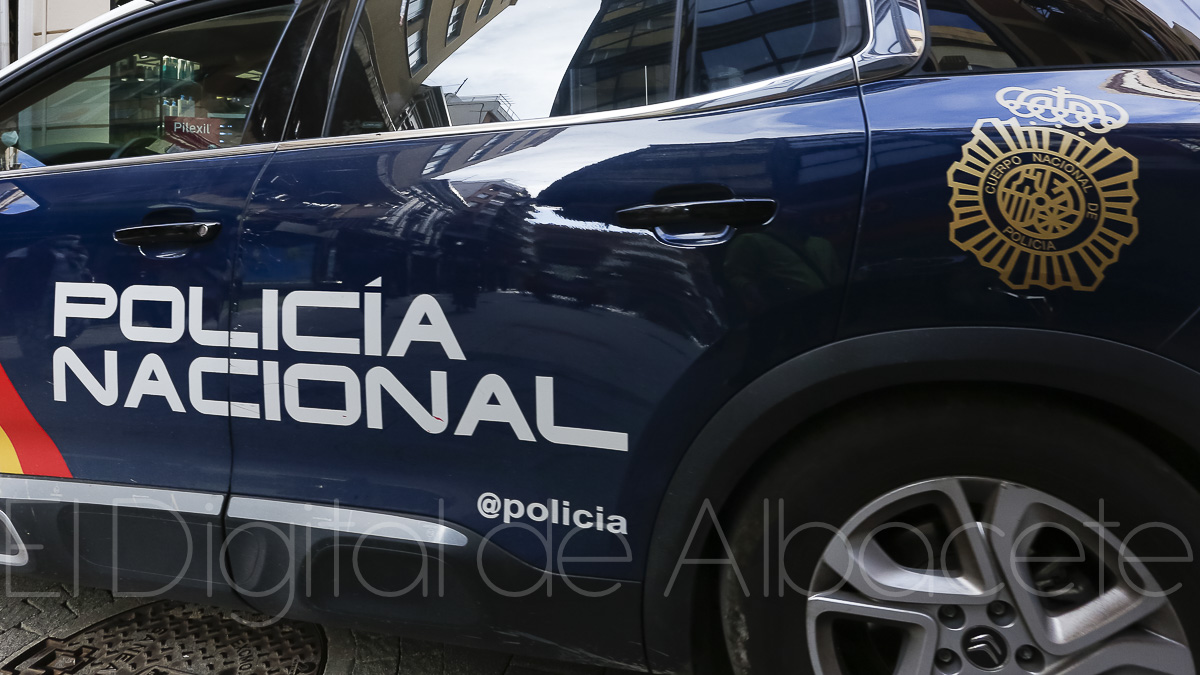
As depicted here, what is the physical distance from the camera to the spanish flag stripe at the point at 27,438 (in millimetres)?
1878

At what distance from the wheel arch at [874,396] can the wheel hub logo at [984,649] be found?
1.31ft

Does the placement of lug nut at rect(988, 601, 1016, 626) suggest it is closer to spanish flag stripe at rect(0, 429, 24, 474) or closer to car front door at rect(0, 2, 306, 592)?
car front door at rect(0, 2, 306, 592)

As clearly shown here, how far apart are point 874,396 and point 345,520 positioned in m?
1.03

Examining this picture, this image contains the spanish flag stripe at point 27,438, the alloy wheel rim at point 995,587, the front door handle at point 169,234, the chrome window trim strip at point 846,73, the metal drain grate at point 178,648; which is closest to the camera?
the alloy wheel rim at point 995,587

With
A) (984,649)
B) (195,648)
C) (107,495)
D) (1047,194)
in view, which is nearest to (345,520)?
(107,495)

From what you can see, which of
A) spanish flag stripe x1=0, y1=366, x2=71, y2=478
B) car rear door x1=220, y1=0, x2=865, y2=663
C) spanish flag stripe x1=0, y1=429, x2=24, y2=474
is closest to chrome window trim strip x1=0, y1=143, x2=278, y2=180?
car rear door x1=220, y1=0, x2=865, y2=663

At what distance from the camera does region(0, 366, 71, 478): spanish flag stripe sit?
188 cm

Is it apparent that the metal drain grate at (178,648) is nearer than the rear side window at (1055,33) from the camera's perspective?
No

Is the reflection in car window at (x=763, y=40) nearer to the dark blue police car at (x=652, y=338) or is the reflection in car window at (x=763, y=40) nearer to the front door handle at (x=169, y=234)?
the dark blue police car at (x=652, y=338)

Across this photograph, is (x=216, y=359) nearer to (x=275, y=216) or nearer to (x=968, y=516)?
(x=275, y=216)

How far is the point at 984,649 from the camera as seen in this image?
141cm

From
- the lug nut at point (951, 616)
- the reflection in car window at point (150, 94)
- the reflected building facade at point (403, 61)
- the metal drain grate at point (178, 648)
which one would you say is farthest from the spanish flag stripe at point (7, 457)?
the lug nut at point (951, 616)

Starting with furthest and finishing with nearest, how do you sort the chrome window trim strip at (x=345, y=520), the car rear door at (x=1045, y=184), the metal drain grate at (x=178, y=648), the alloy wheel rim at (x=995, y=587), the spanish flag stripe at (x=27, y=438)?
the metal drain grate at (x=178, y=648), the spanish flag stripe at (x=27, y=438), the chrome window trim strip at (x=345, y=520), the alloy wheel rim at (x=995, y=587), the car rear door at (x=1045, y=184)

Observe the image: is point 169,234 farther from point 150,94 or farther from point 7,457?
point 7,457
